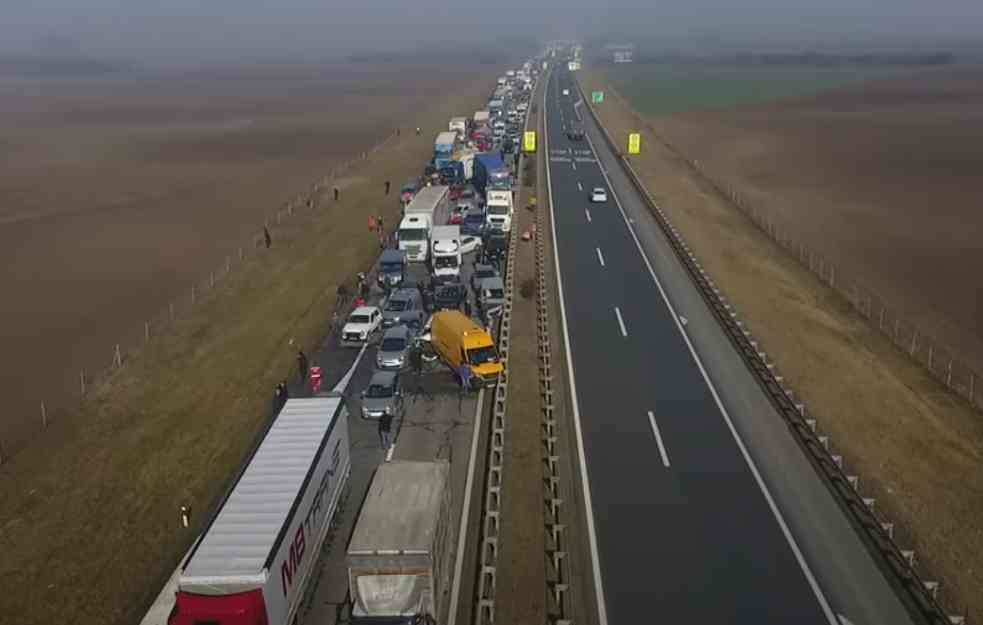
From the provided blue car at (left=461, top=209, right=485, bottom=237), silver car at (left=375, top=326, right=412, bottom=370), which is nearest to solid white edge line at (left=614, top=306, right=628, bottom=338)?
silver car at (left=375, top=326, right=412, bottom=370)

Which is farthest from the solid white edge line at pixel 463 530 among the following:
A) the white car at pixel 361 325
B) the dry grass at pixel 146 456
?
the white car at pixel 361 325

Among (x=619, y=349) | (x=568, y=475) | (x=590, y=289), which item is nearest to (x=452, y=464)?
(x=568, y=475)

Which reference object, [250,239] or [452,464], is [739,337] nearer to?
[452,464]

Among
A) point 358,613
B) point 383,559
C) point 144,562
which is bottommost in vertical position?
point 144,562

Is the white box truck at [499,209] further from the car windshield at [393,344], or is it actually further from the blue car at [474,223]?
the car windshield at [393,344]

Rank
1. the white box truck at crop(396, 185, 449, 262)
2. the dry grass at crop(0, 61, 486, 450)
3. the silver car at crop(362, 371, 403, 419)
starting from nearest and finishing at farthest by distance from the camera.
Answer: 1. the silver car at crop(362, 371, 403, 419)
2. the dry grass at crop(0, 61, 486, 450)
3. the white box truck at crop(396, 185, 449, 262)

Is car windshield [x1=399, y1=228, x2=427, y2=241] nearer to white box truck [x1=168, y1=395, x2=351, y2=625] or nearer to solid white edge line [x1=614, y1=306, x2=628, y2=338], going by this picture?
solid white edge line [x1=614, y1=306, x2=628, y2=338]
